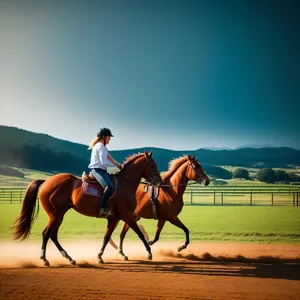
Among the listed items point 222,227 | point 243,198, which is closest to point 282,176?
point 243,198

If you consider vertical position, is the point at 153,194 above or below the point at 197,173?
below

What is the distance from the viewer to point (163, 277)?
21.3 feet

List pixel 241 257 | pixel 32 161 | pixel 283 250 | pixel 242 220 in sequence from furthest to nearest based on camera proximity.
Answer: pixel 32 161, pixel 242 220, pixel 283 250, pixel 241 257

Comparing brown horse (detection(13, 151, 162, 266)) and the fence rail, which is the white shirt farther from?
the fence rail

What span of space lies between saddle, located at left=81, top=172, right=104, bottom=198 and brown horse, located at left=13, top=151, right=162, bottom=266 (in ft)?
0.28

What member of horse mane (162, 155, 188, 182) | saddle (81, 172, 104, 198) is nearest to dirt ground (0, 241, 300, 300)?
saddle (81, 172, 104, 198)

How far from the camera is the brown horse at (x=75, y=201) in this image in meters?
7.75

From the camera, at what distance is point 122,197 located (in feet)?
25.7

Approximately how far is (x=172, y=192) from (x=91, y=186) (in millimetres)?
2121

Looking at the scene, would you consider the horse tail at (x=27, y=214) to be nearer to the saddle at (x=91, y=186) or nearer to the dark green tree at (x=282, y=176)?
the saddle at (x=91, y=186)

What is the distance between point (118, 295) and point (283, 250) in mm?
6009

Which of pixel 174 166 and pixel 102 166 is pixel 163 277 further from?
pixel 174 166

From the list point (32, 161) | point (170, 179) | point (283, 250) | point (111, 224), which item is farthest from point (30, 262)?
point (32, 161)

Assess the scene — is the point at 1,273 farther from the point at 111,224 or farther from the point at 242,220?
the point at 242,220
